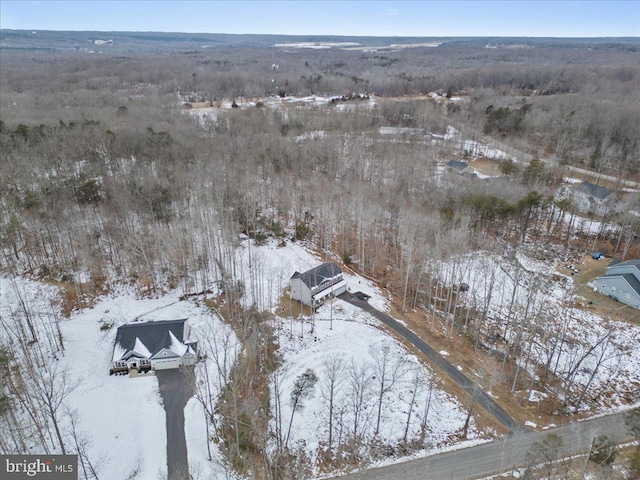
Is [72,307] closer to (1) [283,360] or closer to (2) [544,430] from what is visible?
(1) [283,360]

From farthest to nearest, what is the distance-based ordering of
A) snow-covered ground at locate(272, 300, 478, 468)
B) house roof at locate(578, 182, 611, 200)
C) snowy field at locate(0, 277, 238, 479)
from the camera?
1. house roof at locate(578, 182, 611, 200)
2. snow-covered ground at locate(272, 300, 478, 468)
3. snowy field at locate(0, 277, 238, 479)

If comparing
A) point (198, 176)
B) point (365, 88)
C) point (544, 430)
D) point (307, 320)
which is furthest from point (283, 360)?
point (365, 88)

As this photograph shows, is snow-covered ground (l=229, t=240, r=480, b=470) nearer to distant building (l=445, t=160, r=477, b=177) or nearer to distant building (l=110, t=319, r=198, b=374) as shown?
distant building (l=110, t=319, r=198, b=374)

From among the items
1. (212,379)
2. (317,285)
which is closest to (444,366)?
(317,285)

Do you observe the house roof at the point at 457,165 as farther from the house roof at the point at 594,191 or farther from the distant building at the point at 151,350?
the distant building at the point at 151,350

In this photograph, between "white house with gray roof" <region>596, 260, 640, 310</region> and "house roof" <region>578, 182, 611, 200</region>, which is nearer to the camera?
"white house with gray roof" <region>596, 260, 640, 310</region>

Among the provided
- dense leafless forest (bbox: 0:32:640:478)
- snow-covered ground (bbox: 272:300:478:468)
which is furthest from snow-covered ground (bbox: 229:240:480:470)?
dense leafless forest (bbox: 0:32:640:478)

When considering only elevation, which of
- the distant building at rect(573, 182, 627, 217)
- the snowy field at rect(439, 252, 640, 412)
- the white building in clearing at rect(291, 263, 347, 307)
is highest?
the distant building at rect(573, 182, 627, 217)
